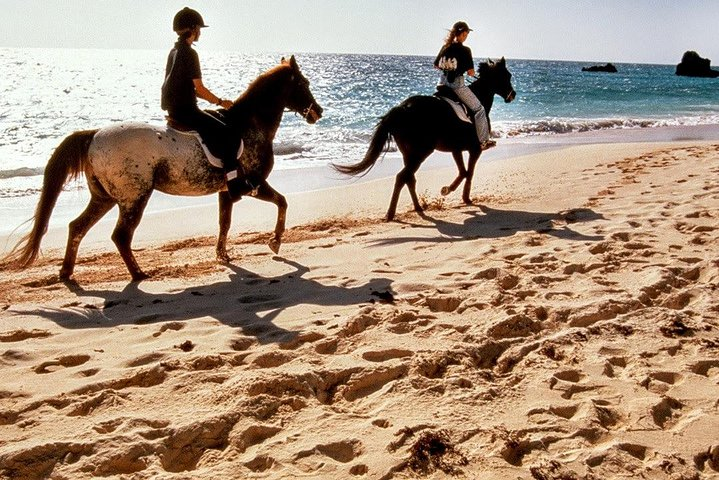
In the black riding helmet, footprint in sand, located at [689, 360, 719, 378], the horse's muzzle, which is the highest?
the black riding helmet

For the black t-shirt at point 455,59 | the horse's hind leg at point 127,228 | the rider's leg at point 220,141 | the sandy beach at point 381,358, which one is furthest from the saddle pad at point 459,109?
the horse's hind leg at point 127,228

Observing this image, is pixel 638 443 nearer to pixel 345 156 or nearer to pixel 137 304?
pixel 137 304

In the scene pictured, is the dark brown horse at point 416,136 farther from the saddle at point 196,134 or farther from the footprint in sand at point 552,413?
the footprint in sand at point 552,413

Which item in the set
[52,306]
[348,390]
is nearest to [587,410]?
[348,390]

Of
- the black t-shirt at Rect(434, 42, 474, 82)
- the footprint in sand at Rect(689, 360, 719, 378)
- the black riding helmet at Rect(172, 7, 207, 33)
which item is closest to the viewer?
the footprint in sand at Rect(689, 360, 719, 378)

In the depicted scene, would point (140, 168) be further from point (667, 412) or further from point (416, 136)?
point (667, 412)

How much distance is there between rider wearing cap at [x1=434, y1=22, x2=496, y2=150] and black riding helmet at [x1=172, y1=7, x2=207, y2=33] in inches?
162

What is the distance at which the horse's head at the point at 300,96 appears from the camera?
704 centimetres

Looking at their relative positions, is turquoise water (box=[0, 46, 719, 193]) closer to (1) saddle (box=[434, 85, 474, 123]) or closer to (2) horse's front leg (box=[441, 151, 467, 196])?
(2) horse's front leg (box=[441, 151, 467, 196])

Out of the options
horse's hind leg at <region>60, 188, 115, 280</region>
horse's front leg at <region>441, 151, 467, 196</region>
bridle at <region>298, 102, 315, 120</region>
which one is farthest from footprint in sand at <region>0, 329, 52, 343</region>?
horse's front leg at <region>441, 151, 467, 196</region>

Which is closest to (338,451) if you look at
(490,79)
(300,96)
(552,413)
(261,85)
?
(552,413)

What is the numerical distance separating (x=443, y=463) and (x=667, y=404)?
52.3 inches

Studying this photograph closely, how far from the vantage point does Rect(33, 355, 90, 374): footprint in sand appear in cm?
385

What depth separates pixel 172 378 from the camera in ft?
12.0
